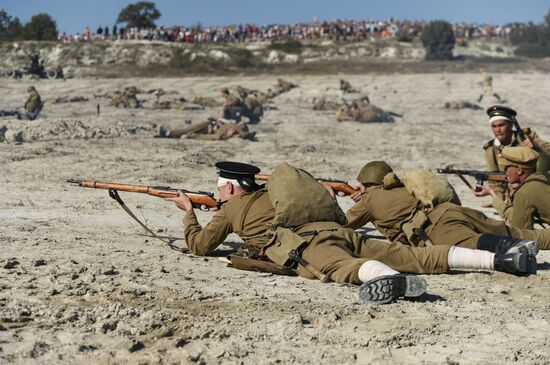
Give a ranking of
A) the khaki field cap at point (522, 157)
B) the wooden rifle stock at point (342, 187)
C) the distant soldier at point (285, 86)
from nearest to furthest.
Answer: the khaki field cap at point (522, 157) → the wooden rifle stock at point (342, 187) → the distant soldier at point (285, 86)

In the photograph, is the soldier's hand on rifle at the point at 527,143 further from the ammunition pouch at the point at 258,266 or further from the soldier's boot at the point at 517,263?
the ammunition pouch at the point at 258,266

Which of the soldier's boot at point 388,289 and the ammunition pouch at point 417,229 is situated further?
the ammunition pouch at point 417,229

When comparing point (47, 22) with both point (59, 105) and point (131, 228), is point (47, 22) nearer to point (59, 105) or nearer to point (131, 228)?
point (59, 105)

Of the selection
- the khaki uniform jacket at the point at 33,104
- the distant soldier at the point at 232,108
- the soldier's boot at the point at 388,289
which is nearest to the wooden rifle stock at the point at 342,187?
the soldier's boot at the point at 388,289

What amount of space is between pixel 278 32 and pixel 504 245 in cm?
5531

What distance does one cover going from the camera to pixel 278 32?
6184 cm

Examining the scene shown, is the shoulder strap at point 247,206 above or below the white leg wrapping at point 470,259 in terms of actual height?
above

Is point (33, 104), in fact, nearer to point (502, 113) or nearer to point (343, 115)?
point (343, 115)

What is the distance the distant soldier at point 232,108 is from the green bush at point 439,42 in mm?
28742

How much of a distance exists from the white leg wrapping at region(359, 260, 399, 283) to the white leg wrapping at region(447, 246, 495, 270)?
41.1 inches

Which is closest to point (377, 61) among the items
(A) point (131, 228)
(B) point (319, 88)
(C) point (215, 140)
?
(B) point (319, 88)

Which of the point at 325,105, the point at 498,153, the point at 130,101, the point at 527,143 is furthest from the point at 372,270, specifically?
the point at 130,101

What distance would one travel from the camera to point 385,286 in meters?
6.14

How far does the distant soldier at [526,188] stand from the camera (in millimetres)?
8758
